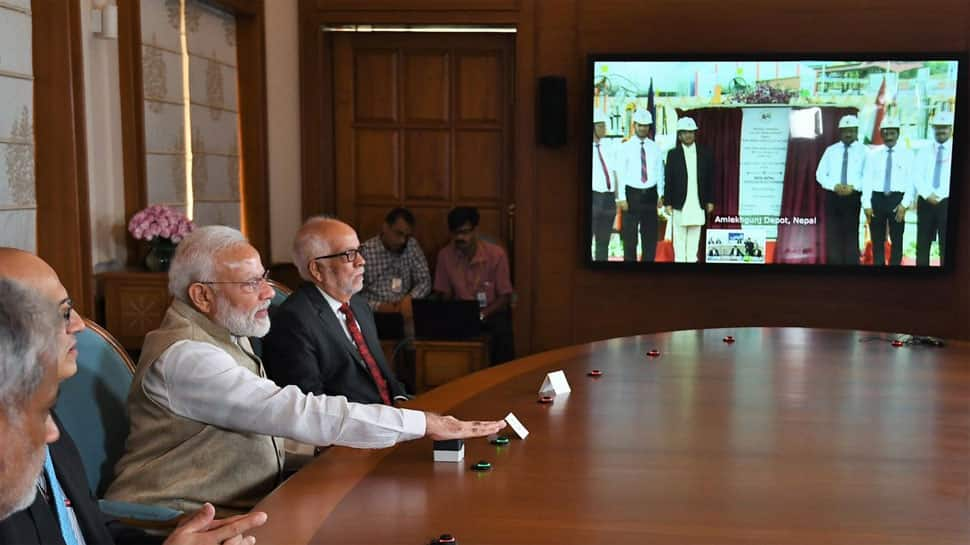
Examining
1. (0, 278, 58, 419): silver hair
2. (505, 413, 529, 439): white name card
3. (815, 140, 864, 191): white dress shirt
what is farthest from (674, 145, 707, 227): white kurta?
(0, 278, 58, 419): silver hair

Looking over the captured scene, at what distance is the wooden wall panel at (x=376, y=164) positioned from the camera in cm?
648

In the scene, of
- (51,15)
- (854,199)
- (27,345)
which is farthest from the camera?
(854,199)

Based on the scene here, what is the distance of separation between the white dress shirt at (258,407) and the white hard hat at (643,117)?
416 centimetres

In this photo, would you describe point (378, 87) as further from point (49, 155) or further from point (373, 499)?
point (373, 499)

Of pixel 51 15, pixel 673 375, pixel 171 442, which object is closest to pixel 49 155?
pixel 51 15

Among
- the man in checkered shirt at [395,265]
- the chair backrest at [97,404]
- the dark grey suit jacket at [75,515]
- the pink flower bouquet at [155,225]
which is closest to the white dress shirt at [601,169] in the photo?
the man in checkered shirt at [395,265]

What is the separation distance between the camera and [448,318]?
527cm

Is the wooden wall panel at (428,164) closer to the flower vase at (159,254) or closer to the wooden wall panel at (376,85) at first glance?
the wooden wall panel at (376,85)

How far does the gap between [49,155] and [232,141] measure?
199 centimetres

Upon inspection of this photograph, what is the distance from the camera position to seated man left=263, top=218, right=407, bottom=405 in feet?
9.67

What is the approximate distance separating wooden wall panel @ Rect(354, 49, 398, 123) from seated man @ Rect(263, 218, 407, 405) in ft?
10.8

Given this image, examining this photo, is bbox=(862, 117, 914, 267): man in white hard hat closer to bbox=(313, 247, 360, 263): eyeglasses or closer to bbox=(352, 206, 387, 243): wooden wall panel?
bbox=(352, 206, 387, 243): wooden wall panel

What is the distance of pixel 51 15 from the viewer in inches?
160

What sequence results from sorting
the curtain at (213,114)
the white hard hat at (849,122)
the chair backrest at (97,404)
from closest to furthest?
the chair backrest at (97,404)
the curtain at (213,114)
the white hard hat at (849,122)
